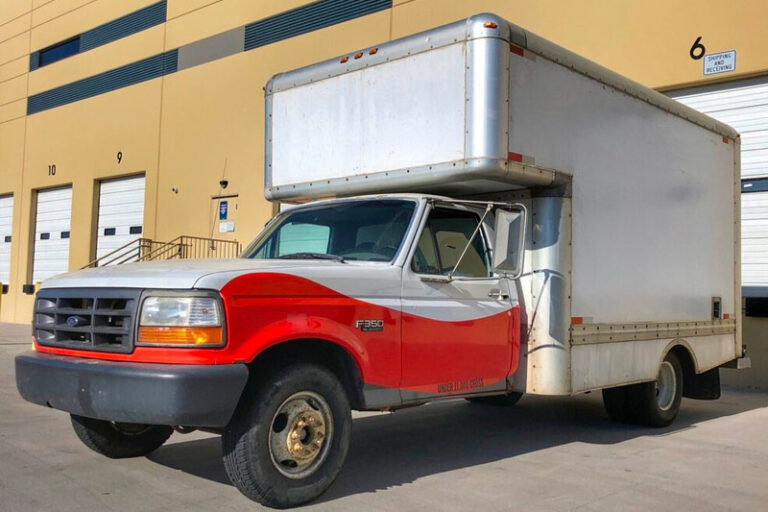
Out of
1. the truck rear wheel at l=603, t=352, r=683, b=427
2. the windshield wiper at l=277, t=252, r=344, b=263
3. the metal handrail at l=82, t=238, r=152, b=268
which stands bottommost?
the truck rear wheel at l=603, t=352, r=683, b=427

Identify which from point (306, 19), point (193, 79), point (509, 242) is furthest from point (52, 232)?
point (509, 242)

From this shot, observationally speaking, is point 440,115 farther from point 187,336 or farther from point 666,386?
point 666,386

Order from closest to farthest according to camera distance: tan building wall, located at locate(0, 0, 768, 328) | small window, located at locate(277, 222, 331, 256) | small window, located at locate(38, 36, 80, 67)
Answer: small window, located at locate(277, 222, 331, 256) < tan building wall, located at locate(0, 0, 768, 328) < small window, located at locate(38, 36, 80, 67)

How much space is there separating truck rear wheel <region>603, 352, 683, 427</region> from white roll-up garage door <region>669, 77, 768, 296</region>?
13.9ft

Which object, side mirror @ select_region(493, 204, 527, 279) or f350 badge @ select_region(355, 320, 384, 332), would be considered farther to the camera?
side mirror @ select_region(493, 204, 527, 279)

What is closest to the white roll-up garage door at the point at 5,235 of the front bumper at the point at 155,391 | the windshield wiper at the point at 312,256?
the windshield wiper at the point at 312,256

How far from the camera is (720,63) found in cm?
1176

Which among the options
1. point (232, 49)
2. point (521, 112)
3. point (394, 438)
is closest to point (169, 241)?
point (232, 49)

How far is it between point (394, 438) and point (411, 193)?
2.46 m

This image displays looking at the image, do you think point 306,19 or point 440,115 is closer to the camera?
point 440,115

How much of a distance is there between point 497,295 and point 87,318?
305 cm

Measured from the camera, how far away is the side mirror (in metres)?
5.75

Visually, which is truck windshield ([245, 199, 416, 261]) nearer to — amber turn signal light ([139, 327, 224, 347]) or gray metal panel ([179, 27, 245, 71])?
amber turn signal light ([139, 327, 224, 347])

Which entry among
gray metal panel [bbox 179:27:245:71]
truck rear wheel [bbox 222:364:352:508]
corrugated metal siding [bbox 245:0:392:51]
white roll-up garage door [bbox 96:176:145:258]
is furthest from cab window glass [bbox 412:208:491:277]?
white roll-up garage door [bbox 96:176:145:258]
